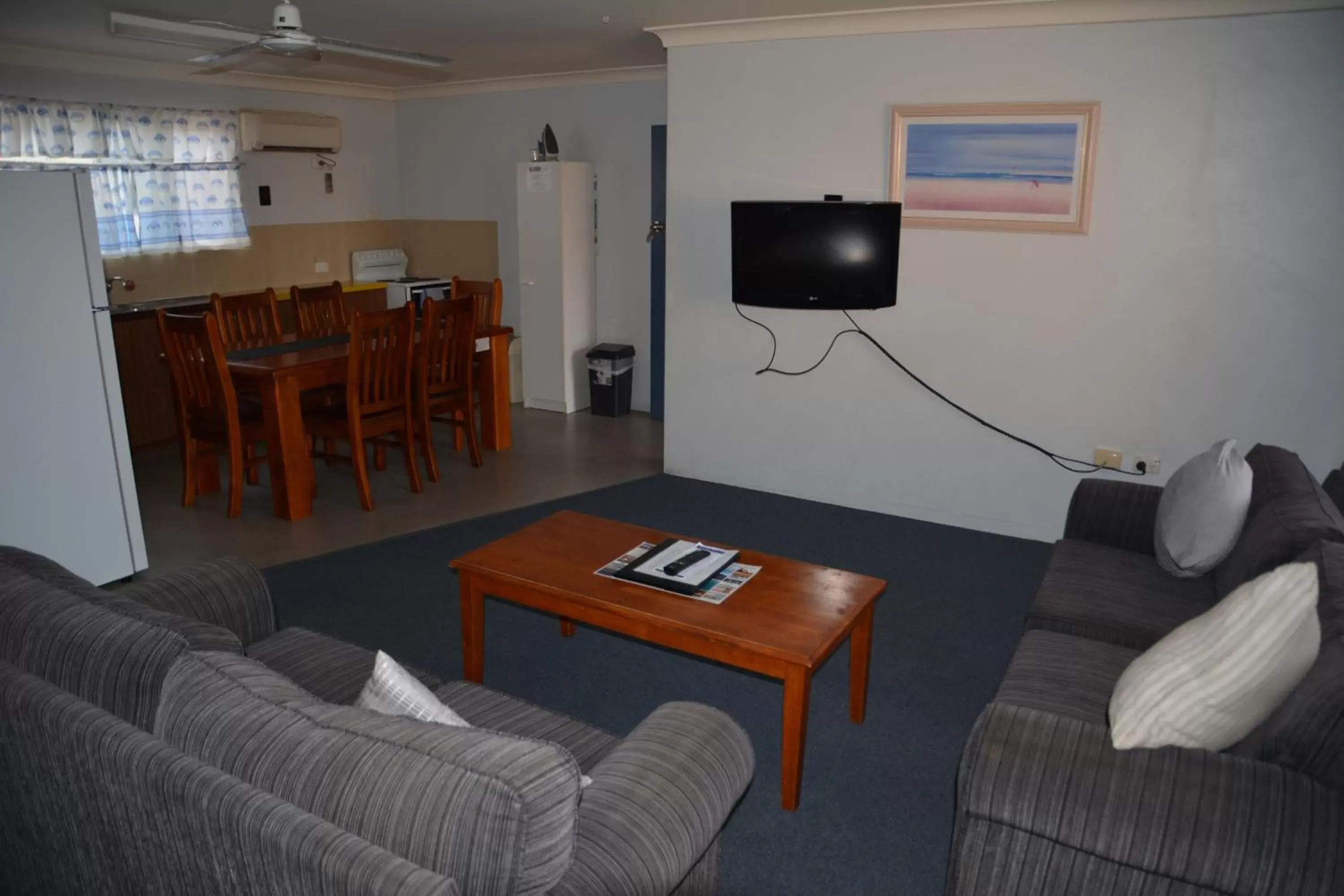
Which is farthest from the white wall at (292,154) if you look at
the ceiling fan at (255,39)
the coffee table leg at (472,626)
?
the coffee table leg at (472,626)

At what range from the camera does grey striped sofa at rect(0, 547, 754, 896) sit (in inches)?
47.1

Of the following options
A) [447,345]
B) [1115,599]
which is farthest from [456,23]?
[1115,599]

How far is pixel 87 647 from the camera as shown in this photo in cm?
165

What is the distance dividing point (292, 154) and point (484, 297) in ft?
7.98

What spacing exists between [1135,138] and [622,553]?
269 centimetres

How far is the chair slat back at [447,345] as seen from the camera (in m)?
4.86

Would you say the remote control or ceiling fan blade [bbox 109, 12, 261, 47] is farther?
ceiling fan blade [bbox 109, 12, 261, 47]

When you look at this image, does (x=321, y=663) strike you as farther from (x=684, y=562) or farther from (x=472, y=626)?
(x=684, y=562)

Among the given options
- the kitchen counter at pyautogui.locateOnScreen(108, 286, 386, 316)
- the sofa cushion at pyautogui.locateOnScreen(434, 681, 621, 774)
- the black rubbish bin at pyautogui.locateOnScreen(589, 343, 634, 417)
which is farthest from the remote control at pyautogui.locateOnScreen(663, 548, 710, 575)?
the kitchen counter at pyautogui.locateOnScreen(108, 286, 386, 316)

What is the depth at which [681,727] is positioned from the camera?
1.79m

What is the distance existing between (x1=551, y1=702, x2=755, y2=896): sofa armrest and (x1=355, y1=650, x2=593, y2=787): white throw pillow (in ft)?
0.26

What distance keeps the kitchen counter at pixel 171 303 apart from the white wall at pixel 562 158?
41.5 inches

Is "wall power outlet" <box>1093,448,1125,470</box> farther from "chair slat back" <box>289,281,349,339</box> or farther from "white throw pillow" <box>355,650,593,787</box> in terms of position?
"chair slat back" <box>289,281,349,339</box>

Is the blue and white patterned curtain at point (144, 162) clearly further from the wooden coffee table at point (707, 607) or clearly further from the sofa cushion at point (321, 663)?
the sofa cushion at point (321, 663)
